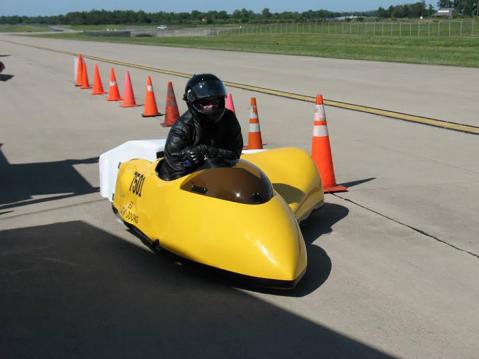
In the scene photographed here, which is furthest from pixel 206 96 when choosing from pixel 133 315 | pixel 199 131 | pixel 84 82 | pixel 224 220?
pixel 84 82

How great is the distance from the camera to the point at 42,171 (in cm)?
950

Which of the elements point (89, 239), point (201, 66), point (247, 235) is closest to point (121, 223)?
point (89, 239)

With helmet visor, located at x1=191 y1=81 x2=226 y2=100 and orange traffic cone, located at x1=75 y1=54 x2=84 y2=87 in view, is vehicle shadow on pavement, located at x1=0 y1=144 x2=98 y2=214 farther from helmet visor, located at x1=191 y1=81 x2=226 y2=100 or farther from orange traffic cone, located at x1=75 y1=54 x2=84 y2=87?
orange traffic cone, located at x1=75 y1=54 x2=84 y2=87

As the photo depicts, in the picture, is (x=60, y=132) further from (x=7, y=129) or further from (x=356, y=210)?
(x=356, y=210)

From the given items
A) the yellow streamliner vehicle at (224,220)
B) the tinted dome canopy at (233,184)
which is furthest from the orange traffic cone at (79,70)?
the tinted dome canopy at (233,184)

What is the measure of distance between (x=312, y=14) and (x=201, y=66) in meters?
170

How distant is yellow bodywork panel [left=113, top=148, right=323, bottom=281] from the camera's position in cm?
486

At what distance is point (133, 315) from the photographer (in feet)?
15.1

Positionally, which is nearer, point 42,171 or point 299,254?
point 299,254

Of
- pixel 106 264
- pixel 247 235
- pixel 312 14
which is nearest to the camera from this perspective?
pixel 247 235

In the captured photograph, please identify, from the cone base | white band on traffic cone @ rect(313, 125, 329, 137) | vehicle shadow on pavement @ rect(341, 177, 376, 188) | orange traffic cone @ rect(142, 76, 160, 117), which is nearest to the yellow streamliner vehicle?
the cone base

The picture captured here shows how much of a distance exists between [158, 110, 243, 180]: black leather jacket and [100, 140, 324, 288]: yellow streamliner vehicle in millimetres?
116

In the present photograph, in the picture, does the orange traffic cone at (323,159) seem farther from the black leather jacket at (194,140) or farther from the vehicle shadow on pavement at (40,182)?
the vehicle shadow on pavement at (40,182)

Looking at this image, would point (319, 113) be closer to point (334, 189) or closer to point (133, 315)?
point (334, 189)
